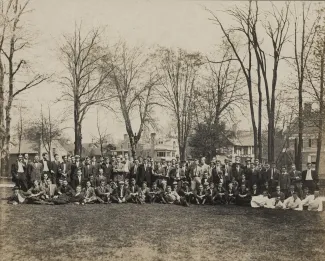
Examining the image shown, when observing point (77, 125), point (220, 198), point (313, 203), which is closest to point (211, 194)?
point (220, 198)

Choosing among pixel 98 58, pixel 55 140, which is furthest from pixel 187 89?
pixel 55 140

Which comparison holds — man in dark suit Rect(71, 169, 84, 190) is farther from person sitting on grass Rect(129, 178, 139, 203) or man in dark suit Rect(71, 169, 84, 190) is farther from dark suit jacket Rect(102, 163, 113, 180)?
person sitting on grass Rect(129, 178, 139, 203)

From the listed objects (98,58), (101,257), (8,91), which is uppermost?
(98,58)

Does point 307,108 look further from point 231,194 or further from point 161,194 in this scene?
point 161,194

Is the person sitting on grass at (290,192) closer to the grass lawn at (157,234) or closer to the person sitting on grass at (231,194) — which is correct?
the grass lawn at (157,234)

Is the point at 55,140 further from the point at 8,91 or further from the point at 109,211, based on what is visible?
the point at 109,211
